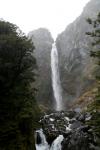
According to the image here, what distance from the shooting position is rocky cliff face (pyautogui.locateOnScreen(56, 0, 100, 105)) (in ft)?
251

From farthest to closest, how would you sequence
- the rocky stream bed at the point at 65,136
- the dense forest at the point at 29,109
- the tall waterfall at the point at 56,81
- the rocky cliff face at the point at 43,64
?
the rocky cliff face at the point at 43,64 → the tall waterfall at the point at 56,81 → the rocky stream bed at the point at 65,136 → the dense forest at the point at 29,109

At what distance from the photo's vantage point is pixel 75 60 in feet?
275

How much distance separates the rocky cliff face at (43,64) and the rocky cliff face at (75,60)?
12.9 feet

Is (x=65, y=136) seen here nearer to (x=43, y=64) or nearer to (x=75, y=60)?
(x=75, y=60)

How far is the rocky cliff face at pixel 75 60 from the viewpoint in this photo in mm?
76562

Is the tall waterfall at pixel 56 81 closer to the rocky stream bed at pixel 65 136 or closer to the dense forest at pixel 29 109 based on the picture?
the dense forest at pixel 29 109

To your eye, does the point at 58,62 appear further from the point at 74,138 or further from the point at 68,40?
the point at 74,138

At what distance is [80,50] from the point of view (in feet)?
277

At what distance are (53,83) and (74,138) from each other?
50049 mm

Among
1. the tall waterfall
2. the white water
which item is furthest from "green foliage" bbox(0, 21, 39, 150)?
the tall waterfall

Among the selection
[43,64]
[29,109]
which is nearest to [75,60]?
[43,64]

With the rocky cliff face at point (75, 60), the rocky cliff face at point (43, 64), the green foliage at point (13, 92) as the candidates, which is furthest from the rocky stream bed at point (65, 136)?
the rocky cliff face at point (43, 64)

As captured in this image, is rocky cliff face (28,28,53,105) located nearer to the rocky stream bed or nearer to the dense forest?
the dense forest

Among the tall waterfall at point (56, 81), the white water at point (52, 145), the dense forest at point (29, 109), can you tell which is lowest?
the white water at point (52, 145)
